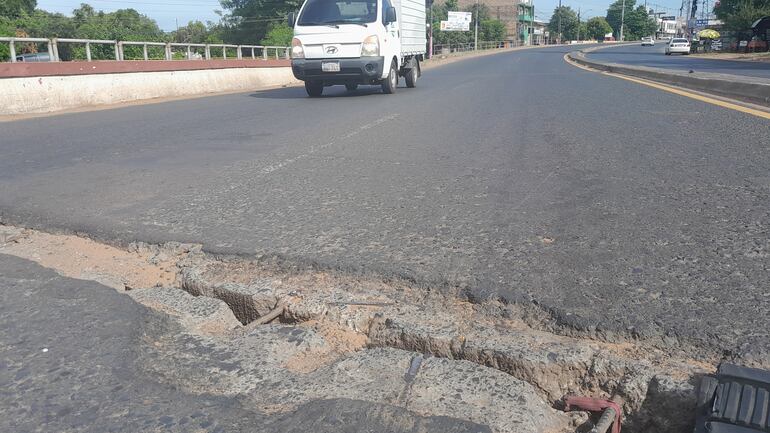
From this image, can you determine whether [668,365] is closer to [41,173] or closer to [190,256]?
[190,256]

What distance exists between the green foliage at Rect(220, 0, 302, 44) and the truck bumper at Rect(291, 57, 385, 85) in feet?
128

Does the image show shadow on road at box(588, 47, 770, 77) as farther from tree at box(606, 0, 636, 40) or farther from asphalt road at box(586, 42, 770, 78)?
tree at box(606, 0, 636, 40)

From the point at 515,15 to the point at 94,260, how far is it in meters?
130

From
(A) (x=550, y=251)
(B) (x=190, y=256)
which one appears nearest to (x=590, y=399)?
(A) (x=550, y=251)

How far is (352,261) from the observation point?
A: 267cm

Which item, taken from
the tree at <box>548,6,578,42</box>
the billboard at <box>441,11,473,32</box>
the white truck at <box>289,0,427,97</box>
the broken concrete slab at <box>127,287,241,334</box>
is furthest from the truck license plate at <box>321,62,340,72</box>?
the tree at <box>548,6,578,42</box>

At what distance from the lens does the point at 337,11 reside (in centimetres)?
1202

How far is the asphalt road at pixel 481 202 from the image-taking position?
2.29 meters

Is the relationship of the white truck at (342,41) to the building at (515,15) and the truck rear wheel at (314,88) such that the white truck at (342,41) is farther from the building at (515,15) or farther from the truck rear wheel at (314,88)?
the building at (515,15)

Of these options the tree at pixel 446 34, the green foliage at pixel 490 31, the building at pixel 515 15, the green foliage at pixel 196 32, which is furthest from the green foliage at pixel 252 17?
the building at pixel 515 15

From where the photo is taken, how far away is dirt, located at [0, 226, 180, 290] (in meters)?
2.56

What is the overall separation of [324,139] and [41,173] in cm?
272

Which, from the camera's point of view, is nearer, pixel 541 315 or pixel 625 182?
pixel 541 315

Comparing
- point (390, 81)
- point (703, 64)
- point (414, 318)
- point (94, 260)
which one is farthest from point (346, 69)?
point (703, 64)
